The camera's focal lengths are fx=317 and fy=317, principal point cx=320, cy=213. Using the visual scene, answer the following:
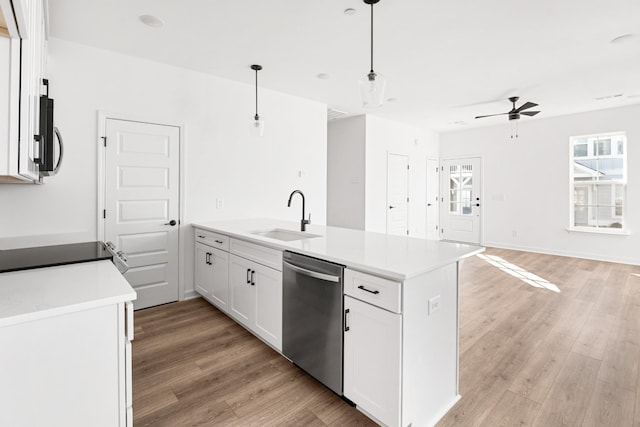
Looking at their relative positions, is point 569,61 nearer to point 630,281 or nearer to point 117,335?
point 630,281

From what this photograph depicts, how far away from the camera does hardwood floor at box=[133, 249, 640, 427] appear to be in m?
1.82

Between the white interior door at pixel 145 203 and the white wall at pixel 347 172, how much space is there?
342 cm

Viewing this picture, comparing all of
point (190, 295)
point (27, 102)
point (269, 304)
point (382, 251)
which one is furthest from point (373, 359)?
point (190, 295)

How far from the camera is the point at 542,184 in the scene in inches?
256

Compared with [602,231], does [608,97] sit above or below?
above

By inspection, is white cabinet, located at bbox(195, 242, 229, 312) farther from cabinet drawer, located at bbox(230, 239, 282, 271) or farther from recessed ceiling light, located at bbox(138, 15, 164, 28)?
recessed ceiling light, located at bbox(138, 15, 164, 28)

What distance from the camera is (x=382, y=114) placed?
6.14 metres

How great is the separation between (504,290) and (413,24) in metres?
3.33

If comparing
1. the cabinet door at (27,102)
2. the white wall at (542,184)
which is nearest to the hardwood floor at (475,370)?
the cabinet door at (27,102)

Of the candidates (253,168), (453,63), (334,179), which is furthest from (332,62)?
(334,179)

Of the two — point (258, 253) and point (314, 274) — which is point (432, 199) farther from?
point (314, 274)

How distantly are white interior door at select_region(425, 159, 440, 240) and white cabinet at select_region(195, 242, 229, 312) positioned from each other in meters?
5.69

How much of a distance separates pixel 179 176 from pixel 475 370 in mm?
3423

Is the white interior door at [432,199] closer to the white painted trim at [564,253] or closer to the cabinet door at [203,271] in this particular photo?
the white painted trim at [564,253]
